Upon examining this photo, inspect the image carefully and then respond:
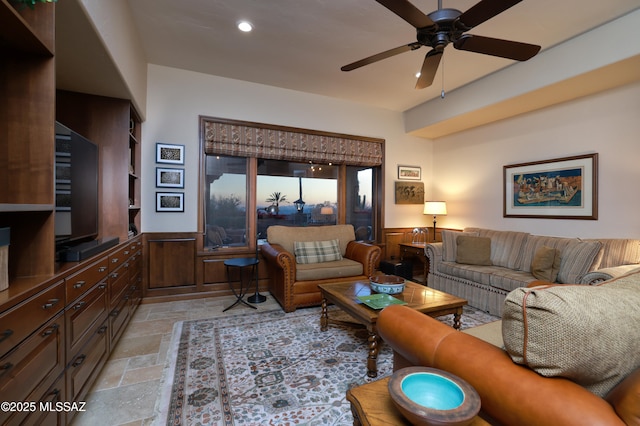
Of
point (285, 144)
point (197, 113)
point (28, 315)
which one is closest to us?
point (28, 315)

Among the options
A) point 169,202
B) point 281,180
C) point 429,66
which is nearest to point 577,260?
point 429,66

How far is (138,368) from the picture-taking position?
217 centimetres

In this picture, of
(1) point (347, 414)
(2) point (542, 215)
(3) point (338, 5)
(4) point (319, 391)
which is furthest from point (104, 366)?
(2) point (542, 215)

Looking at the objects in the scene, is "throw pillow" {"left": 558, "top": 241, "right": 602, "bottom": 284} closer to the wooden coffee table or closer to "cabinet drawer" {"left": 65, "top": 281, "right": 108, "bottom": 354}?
the wooden coffee table

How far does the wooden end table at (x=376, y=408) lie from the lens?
0.86 m

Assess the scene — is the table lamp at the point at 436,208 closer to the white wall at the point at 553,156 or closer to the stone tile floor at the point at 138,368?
the white wall at the point at 553,156

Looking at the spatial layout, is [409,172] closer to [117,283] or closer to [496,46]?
[496,46]

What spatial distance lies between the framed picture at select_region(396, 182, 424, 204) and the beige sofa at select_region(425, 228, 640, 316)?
121 centimetres

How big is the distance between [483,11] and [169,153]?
11.9ft

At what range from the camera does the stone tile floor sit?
169 centimetres

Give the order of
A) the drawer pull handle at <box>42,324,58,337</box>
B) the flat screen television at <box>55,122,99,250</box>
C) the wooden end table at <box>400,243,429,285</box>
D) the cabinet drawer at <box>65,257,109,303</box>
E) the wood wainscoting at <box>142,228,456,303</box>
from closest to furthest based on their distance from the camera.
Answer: the drawer pull handle at <box>42,324,58,337</box>, the cabinet drawer at <box>65,257,109,303</box>, the flat screen television at <box>55,122,99,250</box>, the wood wainscoting at <box>142,228,456,303</box>, the wooden end table at <box>400,243,429,285</box>

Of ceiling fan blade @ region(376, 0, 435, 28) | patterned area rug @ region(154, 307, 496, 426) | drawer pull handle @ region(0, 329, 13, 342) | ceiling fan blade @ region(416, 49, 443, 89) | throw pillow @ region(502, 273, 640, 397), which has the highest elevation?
ceiling fan blade @ region(376, 0, 435, 28)

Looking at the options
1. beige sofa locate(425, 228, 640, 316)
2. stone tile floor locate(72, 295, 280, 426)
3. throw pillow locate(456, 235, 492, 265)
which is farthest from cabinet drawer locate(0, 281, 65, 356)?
throw pillow locate(456, 235, 492, 265)

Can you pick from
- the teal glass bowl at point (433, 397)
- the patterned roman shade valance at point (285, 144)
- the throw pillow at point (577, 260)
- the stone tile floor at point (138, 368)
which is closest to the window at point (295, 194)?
the patterned roman shade valance at point (285, 144)
